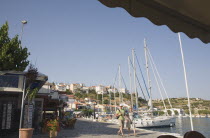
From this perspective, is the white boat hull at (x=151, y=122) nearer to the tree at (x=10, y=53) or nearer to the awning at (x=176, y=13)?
the tree at (x=10, y=53)

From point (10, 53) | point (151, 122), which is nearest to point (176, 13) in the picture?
point (10, 53)

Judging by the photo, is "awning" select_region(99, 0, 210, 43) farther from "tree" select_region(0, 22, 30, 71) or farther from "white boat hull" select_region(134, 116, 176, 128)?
"white boat hull" select_region(134, 116, 176, 128)

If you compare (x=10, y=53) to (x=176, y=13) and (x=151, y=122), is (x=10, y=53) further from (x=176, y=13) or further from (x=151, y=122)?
(x=151, y=122)

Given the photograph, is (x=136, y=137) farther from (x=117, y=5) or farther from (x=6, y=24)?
(x=6, y=24)

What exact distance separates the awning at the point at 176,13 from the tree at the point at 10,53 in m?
Answer: 13.3

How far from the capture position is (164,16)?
120 inches

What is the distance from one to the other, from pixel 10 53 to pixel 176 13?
543 inches

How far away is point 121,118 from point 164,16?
315 inches

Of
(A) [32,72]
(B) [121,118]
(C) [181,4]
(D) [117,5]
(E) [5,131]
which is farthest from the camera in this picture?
(B) [121,118]

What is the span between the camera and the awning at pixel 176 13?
2.76m

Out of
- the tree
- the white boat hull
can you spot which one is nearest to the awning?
the tree

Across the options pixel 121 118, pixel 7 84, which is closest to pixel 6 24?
pixel 7 84

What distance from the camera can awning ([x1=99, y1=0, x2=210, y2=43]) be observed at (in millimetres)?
2756

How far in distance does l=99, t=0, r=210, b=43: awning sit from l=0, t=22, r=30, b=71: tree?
13.3 metres
